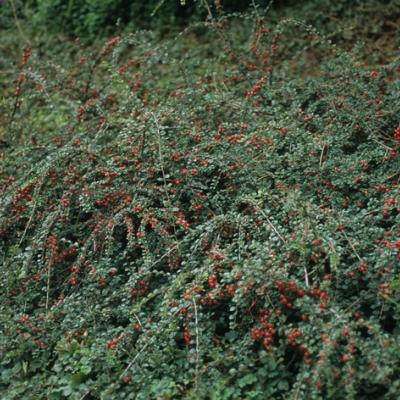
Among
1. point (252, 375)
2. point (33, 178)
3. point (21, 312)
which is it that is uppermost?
point (33, 178)

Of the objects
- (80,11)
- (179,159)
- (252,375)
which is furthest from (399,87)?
(80,11)

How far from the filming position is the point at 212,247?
314 cm

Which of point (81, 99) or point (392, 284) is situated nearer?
point (392, 284)

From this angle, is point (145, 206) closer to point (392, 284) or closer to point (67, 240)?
point (67, 240)

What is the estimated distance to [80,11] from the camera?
7027 mm

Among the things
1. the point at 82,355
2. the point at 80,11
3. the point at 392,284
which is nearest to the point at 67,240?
the point at 82,355

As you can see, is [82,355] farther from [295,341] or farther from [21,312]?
[295,341]

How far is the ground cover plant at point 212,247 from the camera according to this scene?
280cm

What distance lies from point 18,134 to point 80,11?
Result: 280 centimetres

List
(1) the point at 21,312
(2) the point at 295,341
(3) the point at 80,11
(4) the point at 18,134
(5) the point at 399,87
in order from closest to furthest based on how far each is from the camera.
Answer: (2) the point at 295,341 < (1) the point at 21,312 < (5) the point at 399,87 < (4) the point at 18,134 < (3) the point at 80,11

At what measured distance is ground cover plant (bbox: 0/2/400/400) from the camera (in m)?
2.80

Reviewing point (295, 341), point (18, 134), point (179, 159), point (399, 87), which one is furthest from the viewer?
point (18, 134)

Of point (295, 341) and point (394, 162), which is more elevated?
point (394, 162)

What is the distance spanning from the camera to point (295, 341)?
277cm
